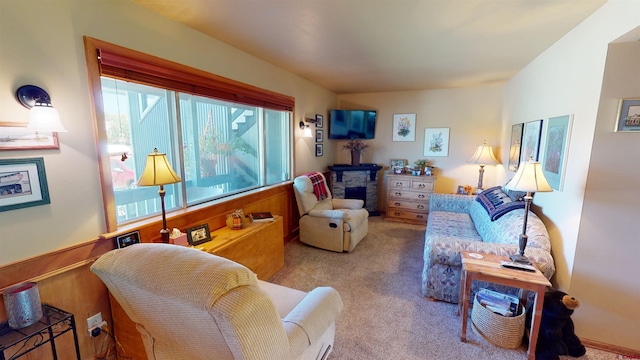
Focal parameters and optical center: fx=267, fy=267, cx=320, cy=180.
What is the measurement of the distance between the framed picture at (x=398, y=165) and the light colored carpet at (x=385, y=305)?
150 cm

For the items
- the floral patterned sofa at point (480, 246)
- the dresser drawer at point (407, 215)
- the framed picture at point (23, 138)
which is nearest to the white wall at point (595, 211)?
the floral patterned sofa at point (480, 246)

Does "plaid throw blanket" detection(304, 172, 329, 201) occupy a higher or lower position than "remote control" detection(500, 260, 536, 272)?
higher

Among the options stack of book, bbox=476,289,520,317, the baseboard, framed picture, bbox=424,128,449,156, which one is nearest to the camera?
the baseboard

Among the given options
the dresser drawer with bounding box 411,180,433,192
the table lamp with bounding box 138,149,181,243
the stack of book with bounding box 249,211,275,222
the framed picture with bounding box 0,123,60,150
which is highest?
the framed picture with bounding box 0,123,60,150

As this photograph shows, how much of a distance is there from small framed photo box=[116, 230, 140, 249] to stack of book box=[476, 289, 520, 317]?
2.53 m

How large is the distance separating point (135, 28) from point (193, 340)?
200 centimetres

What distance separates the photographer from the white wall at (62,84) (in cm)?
131

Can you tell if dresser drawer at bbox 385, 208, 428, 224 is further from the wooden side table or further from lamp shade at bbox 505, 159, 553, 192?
lamp shade at bbox 505, 159, 553, 192

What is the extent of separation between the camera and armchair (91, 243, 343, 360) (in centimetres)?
87

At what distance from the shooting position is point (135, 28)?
1833 millimetres

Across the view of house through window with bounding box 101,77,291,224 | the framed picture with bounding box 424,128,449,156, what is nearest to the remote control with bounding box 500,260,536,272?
the view of house through window with bounding box 101,77,291,224

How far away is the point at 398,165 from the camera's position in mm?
5164

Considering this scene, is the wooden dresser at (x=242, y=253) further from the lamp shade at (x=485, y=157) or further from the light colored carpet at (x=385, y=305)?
the lamp shade at (x=485, y=157)

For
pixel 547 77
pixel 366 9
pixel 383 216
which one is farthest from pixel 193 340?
pixel 383 216
